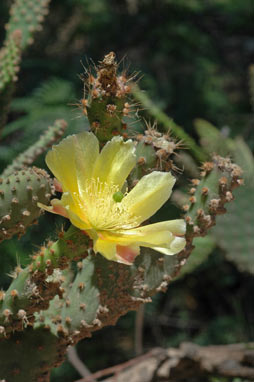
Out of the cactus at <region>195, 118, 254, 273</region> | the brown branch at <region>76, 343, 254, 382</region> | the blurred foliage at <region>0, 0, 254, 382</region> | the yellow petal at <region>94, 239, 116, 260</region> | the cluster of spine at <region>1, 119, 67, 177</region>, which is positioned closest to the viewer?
the yellow petal at <region>94, 239, 116, 260</region>

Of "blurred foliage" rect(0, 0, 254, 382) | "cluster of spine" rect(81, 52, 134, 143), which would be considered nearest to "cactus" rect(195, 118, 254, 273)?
"blurred foliage" rect(0, 0, 254, 382)

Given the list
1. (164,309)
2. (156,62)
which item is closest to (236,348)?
(164,309)

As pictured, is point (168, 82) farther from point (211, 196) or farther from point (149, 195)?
point (149, 195)

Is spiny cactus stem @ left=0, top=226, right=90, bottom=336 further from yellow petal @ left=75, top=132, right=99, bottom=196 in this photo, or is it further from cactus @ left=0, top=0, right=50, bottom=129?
cactus @ left=0, top=0, right=50, bottom=129

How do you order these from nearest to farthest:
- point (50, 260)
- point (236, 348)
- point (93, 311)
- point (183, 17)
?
point (50, 260), point (93, 311), point (236, 348), point (183, 17)

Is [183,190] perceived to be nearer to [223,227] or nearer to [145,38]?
[223,227]
